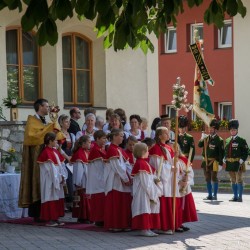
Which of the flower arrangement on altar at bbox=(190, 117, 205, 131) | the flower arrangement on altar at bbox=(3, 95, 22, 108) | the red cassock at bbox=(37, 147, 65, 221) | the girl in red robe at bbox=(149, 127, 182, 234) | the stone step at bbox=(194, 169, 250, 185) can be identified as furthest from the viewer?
the flower arrangement on altar at bbox=(190, 117, 205, 131)

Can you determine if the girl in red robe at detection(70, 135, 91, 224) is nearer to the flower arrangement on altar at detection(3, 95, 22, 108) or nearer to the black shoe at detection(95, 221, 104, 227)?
the black shoe at detection(95, 221, 104, 227)

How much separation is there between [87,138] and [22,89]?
5.11 metres

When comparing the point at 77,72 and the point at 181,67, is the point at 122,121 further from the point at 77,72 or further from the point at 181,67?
the point at 181,67

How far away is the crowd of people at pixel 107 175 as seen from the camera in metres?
13.2

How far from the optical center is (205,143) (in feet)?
68.0

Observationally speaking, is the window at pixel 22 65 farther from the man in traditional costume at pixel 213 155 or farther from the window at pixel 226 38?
the window at pixel 226 38

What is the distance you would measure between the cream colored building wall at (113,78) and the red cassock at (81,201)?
178 inches

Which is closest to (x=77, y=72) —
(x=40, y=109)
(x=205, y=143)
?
(x=205, y=143)

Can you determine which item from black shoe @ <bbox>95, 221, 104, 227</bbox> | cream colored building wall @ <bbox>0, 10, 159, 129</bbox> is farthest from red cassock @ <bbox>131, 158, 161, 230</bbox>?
cream colored building wall @ <bbox>0, 10, 159, 129</bbox>

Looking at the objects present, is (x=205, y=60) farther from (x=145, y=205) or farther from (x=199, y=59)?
(x=145, y=205)

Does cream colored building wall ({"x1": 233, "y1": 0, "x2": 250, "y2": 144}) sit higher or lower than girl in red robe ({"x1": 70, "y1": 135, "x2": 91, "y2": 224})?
higher

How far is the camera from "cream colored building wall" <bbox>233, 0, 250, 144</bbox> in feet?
125

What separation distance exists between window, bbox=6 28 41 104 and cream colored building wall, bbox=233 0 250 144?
19217 millimetres

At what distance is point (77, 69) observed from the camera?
821 inches
